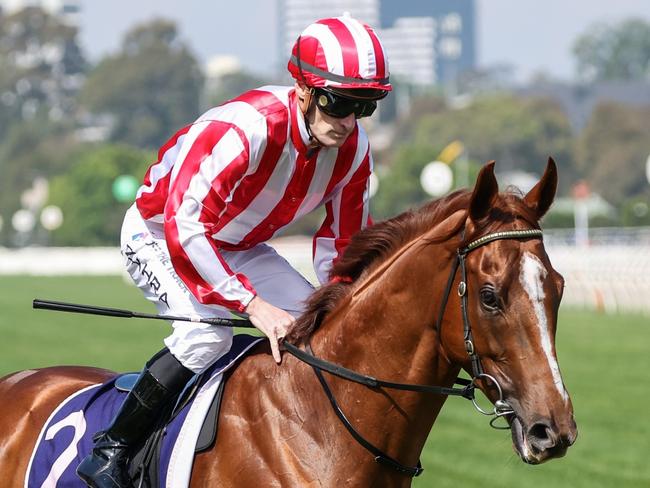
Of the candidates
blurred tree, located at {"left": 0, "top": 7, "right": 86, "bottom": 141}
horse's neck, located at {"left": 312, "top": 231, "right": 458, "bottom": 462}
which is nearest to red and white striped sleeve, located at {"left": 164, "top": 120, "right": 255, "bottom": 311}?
horse's neck, located at {"left": 312, "top": 231, "right": 458, "bottom": 462}

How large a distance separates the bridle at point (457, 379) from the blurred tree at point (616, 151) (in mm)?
66189

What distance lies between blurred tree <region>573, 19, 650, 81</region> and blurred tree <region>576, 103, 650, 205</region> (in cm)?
4158

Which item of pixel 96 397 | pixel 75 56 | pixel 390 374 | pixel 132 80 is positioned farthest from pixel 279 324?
pixel 75 56

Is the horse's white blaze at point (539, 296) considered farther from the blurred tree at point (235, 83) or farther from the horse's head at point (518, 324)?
the blurred tree at point (235, 83)

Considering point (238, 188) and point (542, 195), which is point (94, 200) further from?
point (542, 195)

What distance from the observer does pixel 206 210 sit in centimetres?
426

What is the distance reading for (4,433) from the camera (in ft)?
16.2

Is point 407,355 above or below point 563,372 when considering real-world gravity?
above

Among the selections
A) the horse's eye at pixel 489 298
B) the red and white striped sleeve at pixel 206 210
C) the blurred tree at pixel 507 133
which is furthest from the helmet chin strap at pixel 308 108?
the blurred tree at pixel 507 133

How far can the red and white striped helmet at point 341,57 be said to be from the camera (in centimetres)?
418

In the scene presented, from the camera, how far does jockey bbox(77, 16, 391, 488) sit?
4.21m

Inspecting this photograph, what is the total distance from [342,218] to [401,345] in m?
0.91

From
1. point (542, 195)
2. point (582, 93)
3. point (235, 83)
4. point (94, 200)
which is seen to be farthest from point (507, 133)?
point (542, 195)

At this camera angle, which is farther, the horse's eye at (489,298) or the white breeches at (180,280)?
the white breeches at (180,280)
